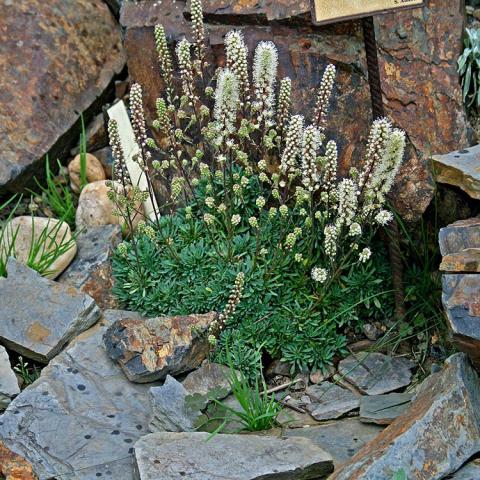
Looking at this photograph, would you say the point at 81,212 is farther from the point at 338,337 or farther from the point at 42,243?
the point at 338,337

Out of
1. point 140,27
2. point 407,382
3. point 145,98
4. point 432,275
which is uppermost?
point 140,27

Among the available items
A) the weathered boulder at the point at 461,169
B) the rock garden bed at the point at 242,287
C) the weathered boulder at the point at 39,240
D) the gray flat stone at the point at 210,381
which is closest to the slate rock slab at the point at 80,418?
the rock garden bed at the point at 242,287

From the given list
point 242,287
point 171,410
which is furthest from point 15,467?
point 242,287

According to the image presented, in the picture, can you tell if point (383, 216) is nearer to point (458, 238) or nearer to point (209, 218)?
point (458, 238)

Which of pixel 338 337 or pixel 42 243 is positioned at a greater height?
pixel 42 243

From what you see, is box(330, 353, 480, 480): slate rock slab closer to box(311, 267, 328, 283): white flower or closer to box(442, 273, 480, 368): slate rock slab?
box(442, 273, 480, 368): slate rock slab

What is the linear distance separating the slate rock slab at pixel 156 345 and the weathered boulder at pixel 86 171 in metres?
2.10

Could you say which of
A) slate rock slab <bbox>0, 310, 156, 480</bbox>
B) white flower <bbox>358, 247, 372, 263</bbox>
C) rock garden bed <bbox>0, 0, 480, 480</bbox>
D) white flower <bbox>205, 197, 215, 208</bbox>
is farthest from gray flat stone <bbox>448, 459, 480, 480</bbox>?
white flower <bbox>205, 197, 215, 208</bbox>

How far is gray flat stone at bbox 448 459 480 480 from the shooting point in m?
4.68

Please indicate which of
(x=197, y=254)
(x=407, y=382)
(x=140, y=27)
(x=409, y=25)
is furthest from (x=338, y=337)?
(x=140, y=27)

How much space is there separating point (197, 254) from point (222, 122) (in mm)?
917

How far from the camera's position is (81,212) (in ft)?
24.3

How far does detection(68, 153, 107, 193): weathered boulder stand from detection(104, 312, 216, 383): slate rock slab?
6.90ft

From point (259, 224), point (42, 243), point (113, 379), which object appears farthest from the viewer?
point (42, 243)
